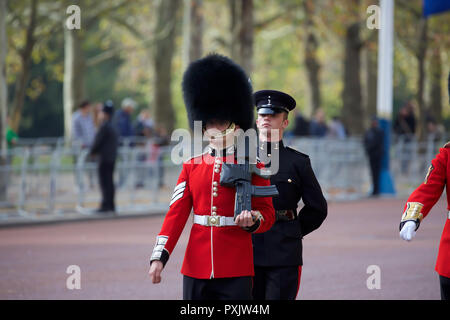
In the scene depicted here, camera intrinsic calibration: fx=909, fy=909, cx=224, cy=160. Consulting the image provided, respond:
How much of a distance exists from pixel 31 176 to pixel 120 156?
2172 millimetres

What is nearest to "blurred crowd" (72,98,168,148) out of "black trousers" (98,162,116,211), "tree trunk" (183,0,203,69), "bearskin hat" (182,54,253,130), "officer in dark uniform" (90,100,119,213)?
"officer in dark uniform" (90,100,119,213)

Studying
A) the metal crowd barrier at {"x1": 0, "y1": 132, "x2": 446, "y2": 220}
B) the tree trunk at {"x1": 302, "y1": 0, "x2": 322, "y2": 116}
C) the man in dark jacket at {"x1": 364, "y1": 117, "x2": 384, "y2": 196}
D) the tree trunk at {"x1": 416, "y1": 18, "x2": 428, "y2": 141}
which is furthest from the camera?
the tree trunk at {"x1": 302, "y1": 0, "x2": 322, "y2": 116}

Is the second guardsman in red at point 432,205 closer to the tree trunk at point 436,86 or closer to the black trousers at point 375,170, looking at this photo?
the black trousers at point 375,170

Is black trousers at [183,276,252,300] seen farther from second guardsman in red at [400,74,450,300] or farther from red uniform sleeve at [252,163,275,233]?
second guardsman in red at [400,74,450,300]

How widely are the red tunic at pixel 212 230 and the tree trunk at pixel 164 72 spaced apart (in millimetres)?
22292

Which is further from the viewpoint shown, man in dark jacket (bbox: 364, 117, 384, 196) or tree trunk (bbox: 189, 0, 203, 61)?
tree trunk (bbox: 189, 0, 203, 61)

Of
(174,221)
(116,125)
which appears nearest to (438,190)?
(174,221)

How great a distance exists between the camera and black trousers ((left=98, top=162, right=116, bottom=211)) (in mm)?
14891

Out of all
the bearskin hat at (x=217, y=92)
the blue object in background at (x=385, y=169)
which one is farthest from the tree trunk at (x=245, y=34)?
the bearskin hat at (x=217, y=92)

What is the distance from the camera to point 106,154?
15.0 metres

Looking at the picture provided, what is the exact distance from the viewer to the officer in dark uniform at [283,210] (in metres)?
5.42

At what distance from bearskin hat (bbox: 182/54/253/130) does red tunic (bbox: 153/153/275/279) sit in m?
0.28

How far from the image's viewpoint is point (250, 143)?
189 inches

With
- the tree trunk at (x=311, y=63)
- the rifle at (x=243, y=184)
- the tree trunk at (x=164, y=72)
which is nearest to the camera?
the rifle at (x=243, y=184)
